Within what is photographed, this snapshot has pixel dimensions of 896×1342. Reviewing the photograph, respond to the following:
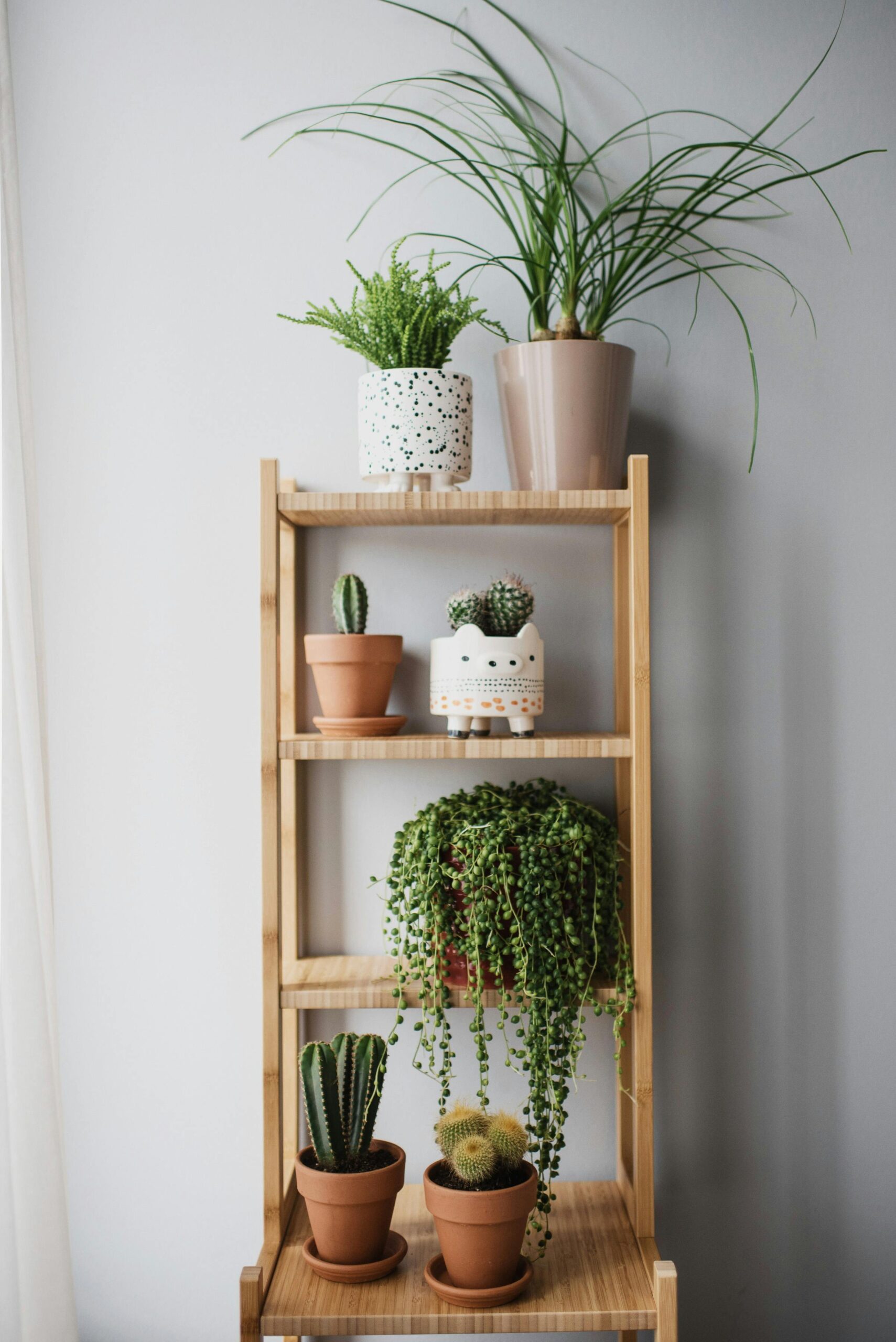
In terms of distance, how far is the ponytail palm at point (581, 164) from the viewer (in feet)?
4.92

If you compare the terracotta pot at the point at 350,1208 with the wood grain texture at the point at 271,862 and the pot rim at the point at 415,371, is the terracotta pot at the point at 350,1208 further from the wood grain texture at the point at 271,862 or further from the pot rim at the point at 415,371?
the pot rim at the point at 415,371

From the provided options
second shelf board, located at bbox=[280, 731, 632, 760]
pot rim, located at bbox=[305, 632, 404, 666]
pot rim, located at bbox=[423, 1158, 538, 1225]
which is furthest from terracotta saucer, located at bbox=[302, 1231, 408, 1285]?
pot rim, located at bbox=[305, 632, 404, 666]

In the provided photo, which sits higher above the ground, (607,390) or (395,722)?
(607,390)

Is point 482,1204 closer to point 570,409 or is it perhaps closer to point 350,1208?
point 350,1208

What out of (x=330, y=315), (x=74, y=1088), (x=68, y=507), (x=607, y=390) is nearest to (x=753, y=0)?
(x=607, y=390)

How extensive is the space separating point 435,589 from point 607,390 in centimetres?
41

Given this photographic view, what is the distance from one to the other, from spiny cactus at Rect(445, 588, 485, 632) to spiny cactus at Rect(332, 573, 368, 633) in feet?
0.42

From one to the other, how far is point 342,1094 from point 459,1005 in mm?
201

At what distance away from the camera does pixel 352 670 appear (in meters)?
1.35

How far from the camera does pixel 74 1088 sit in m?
1.53

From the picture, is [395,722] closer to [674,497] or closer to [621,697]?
[621,697]

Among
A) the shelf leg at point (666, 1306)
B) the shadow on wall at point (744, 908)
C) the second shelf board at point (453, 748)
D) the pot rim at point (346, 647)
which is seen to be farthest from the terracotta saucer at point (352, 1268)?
the pot rim at point (346, 647)

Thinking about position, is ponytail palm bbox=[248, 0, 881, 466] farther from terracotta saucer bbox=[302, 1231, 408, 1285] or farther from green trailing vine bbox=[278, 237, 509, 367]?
terracotta saucer bbox=[302, 1231, 408, 1285]

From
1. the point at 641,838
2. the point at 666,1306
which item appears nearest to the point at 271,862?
the point at 641,838
